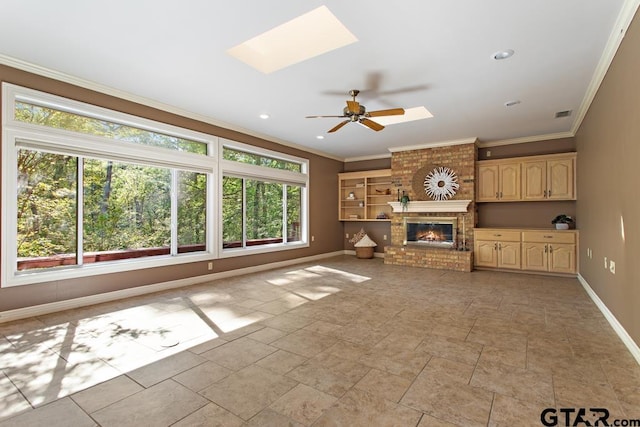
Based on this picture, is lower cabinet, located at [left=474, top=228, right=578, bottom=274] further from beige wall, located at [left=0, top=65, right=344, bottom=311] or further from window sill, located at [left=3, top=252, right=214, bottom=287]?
window sill, located at [left=3, top=252, right=214, bottom=287]

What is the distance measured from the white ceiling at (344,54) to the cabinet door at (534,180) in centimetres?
115

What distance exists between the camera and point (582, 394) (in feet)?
6.71

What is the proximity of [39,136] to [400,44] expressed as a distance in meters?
4.20

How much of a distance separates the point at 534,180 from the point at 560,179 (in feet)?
1.38

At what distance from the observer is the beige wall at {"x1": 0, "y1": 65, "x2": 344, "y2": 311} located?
142 inches

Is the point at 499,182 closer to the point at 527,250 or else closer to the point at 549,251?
the point at 527,250

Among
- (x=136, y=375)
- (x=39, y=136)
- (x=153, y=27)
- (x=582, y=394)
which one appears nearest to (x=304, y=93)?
(x=153, y=27)

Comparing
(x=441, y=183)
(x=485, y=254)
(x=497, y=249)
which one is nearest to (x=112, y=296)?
(x=441, y=183)

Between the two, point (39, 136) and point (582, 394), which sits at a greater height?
point (39, 136)

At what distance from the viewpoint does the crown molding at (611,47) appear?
251 cm

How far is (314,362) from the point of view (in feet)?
8.23

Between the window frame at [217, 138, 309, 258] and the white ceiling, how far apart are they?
36.6 inches

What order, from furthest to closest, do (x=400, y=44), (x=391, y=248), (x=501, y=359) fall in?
(x=391, y=248)
(x=400, y=44)
(x=501, y=359)

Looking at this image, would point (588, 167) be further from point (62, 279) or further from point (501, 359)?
point (62, 279)
